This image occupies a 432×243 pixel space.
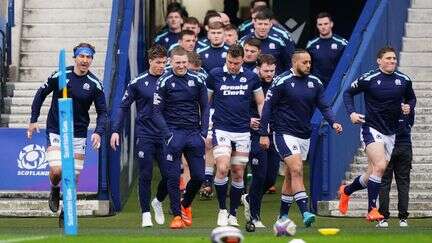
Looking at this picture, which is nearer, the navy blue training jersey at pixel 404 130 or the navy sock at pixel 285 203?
the navy sock at pixel 285 203

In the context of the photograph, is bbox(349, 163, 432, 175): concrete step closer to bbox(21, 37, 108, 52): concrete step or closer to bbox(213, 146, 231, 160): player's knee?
bbox(213, 146, 231, 160): player's knee

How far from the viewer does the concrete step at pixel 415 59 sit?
24.2 m

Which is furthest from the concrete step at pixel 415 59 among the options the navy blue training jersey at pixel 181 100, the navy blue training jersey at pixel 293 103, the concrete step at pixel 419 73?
the navy blue training jersey at pixel 181 100

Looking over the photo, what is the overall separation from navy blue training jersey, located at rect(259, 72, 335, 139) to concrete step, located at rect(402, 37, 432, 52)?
6.07m

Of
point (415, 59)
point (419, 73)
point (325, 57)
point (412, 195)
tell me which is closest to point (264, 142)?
point (412, 195)

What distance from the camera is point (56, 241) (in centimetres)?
1558

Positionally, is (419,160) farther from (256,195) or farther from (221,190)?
(221,190)

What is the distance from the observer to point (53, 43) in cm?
2470

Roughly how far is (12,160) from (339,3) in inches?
415

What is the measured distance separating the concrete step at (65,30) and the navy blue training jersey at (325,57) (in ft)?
11.4

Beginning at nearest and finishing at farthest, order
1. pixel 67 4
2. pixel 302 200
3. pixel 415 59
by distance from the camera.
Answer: pixel 302 200
pixel 415 59
pixel 67 4

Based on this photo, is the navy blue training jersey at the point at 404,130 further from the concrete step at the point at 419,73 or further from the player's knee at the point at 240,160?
the concrete step at the point at 419,73

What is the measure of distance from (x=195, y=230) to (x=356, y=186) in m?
2.42

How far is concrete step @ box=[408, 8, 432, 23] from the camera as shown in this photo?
977 inches
